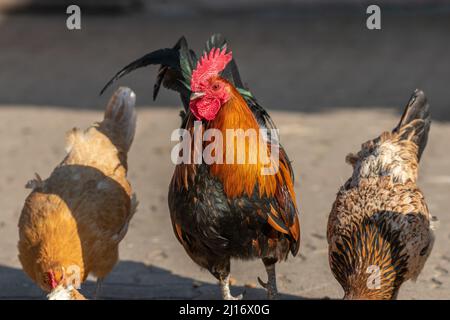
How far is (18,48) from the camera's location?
1600 cm

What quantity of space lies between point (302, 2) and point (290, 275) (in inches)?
439

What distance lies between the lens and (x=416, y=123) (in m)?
6.48

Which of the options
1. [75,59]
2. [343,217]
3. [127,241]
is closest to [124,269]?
[127,241]

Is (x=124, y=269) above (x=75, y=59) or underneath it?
underneath

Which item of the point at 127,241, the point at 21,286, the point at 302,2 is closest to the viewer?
the point at 21,286

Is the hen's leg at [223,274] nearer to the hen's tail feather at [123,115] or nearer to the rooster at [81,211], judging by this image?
the rooster at [81,211]

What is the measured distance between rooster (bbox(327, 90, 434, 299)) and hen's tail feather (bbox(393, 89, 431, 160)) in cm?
13

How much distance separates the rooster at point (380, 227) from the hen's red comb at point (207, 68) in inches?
50.2

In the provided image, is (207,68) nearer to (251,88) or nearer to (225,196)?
(225,196)

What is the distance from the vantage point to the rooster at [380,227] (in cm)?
535

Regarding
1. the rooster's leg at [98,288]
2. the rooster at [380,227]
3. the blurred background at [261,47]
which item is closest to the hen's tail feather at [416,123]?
the rooster at [380,227]

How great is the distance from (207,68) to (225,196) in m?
0.86

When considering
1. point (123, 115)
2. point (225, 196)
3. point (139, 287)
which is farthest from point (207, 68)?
point (139, 287)

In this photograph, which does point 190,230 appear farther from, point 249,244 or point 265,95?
point 265,95
